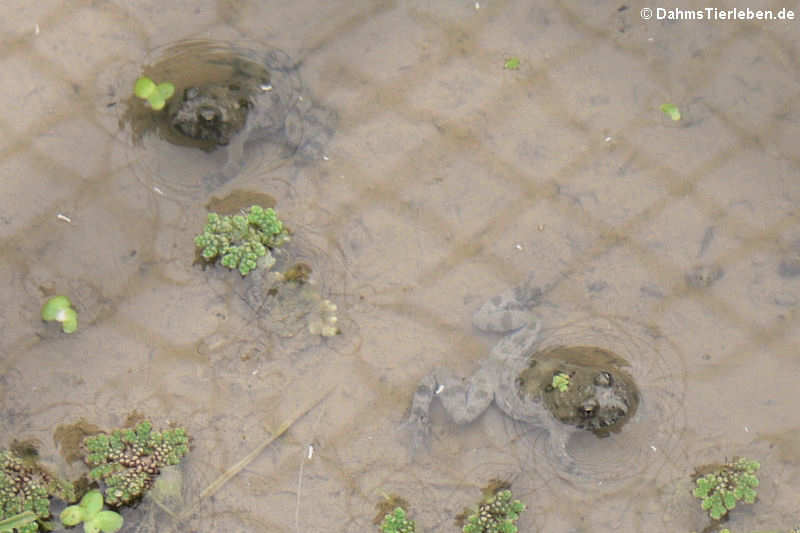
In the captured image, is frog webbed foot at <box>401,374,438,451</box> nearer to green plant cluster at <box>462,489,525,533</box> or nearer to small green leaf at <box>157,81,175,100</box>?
green plant cluster at <box>462,489,525,533</box>

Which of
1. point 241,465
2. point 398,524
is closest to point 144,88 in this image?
point 241,465

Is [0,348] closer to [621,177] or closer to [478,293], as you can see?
[478,293]

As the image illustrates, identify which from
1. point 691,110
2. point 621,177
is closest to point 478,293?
point 621,177

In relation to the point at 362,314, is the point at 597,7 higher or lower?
higher

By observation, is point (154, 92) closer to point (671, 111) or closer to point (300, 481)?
point (300, 481)

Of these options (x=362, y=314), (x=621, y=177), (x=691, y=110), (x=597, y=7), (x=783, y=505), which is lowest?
(x=783, y=505)

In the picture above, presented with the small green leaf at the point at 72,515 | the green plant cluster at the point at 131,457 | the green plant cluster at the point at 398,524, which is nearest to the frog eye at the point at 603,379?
the green plant cluster at the point at 398,524

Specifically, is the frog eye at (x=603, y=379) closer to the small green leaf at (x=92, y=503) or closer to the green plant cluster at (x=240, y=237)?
the green plant cluster at (x=240, y=237)
